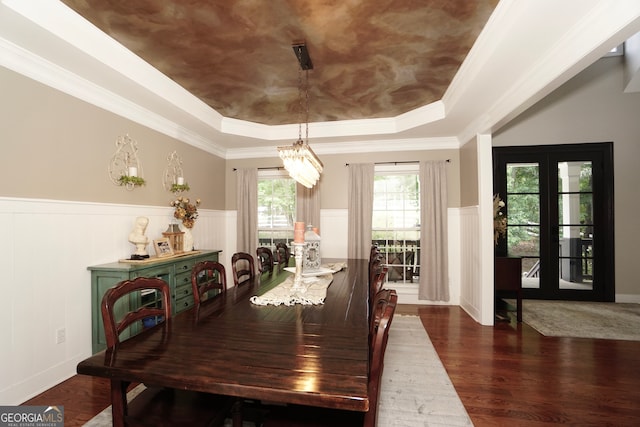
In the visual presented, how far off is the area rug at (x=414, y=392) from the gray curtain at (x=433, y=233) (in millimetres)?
1427

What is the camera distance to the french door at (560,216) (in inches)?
172

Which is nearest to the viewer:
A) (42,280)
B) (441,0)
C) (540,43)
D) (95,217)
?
(441,0)

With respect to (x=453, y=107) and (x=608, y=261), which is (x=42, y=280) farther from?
(x=608, y=261)

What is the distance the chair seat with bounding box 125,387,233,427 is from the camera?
1211mm

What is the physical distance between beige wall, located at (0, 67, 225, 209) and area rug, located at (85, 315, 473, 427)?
5.81 feet

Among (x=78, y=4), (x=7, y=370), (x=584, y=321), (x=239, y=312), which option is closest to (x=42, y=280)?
(x=7, y=370)

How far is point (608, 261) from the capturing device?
4.34 meters

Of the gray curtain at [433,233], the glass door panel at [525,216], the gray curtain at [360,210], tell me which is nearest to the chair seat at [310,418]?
the gray curtain at [360,210]

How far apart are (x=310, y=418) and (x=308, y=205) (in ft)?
11.8

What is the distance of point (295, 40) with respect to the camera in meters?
2.32

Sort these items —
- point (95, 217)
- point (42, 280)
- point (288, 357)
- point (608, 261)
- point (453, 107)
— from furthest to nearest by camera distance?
point (608, 261), point (453, 107), point (95, 217), point (42, 280), point (288, 357)

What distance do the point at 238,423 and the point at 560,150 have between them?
563cm

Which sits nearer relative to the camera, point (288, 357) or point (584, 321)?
point (288, 357)

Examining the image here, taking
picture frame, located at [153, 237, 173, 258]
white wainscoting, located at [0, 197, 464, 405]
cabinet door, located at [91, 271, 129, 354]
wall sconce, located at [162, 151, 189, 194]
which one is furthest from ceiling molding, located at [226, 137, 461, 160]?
cabinet door, located at [91, 271, 129, 354]
